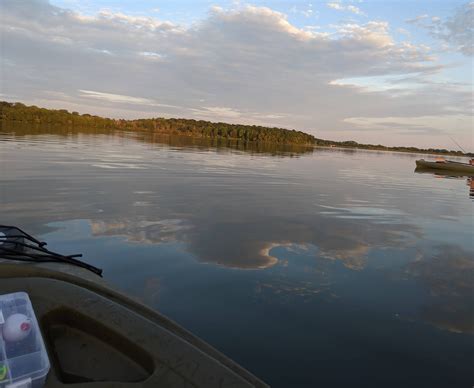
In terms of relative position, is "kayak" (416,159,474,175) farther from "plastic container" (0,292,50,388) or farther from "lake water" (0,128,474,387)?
"plastic container" (0,292,50,388)

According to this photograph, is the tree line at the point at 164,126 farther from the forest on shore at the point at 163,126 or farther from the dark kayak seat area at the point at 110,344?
the dark kayak seat area at the point at 110,344

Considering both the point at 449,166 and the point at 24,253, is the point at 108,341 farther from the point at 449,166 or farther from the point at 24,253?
the point at 449,166

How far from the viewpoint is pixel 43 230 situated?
6992mm

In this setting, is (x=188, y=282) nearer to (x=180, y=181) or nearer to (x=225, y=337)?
(x=225, y=337)

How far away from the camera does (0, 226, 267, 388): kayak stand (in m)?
1.90

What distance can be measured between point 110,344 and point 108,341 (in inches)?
0.9

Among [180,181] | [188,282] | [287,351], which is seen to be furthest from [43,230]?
[180,181]

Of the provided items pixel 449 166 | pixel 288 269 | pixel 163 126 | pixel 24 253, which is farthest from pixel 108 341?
pixel 163 126

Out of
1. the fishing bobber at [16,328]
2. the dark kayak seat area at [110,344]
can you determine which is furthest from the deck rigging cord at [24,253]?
the fishing bobber at [16,328]

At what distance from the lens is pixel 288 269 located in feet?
19.9

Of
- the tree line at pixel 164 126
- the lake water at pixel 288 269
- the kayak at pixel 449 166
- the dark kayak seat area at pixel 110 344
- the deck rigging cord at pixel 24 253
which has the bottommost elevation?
the lake water at pixel 288 269

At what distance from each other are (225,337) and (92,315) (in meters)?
1.98

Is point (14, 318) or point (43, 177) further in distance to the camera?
point (43, 177)

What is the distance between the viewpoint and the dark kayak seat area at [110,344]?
1896 millimetres
